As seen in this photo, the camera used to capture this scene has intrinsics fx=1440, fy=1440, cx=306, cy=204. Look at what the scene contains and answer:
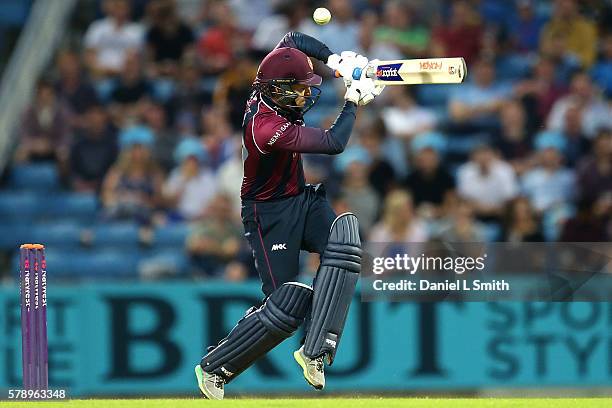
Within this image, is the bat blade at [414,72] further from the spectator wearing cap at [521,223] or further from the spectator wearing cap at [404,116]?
the spectator wearing cap at [404,116]

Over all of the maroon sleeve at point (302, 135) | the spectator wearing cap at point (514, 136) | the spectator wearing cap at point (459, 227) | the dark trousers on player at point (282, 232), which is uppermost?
the spectator wearing cap at point (514, 136)

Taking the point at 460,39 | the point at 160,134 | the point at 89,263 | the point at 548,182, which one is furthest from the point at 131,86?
the point at 548,182

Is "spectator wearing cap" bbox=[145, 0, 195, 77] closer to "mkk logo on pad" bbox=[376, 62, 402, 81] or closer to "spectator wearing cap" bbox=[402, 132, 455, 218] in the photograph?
"spectator wearing cap" bbox=[402, 132, 455, 218]

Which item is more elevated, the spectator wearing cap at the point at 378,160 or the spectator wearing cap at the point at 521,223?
the spectator wearing cap at the point at 378,160

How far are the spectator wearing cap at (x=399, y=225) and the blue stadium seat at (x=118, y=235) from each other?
6.33 feet

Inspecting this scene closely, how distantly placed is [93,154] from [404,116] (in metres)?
2.53

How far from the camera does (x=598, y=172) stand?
1092cm

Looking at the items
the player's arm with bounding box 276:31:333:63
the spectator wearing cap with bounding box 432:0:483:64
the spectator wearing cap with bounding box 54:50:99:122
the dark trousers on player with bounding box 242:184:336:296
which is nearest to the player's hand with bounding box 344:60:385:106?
the player's arm with bounding box 276:31:333:63

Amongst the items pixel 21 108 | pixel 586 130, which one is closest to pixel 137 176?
pixel 21 108

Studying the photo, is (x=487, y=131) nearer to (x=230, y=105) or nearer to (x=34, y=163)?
(x=230, y=105)

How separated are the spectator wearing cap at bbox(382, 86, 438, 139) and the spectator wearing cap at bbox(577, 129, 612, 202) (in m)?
1.33

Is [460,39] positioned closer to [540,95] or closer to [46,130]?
[540,95]

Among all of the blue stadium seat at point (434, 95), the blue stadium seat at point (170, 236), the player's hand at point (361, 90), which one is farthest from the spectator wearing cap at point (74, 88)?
the player's hand at point (361, 90)

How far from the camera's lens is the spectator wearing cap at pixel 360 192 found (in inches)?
425
